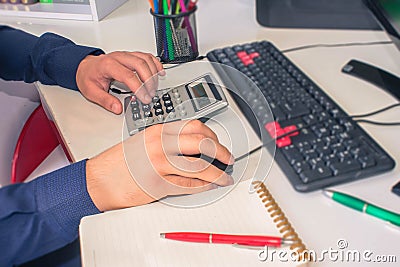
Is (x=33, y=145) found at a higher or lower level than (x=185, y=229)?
lower

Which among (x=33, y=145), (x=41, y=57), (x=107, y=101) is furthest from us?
(x=33, y=145)

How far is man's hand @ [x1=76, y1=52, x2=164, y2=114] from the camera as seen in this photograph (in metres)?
0.73

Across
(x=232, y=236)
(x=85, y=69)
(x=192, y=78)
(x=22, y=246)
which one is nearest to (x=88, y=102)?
(x=85, y=69)

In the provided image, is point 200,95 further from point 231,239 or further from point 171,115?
point 231,239

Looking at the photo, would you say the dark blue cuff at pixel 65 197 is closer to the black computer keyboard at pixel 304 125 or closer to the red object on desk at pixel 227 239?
the red object on desk at pixel 227 239

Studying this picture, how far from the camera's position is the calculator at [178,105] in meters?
0.68

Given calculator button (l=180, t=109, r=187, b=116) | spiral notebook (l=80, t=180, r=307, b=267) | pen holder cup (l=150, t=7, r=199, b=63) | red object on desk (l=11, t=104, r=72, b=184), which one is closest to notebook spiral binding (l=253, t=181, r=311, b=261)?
spiral notebook (l=80, t=180, r=307, b=267)

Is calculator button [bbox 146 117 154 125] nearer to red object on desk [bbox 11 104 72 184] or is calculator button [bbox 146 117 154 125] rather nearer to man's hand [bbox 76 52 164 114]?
man's hand [bbox 76 52 164 114]

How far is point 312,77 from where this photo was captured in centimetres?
79

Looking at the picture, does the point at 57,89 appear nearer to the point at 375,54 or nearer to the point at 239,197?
the point at 239,197

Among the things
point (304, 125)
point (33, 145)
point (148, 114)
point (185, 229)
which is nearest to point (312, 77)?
point (304, 125)

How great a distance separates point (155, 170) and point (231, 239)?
12 cm

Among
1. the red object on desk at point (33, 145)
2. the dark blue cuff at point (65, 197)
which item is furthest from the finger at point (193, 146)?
the red object on desk at point (33, 145)

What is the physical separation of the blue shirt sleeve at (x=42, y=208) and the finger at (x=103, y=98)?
164 millimetres
